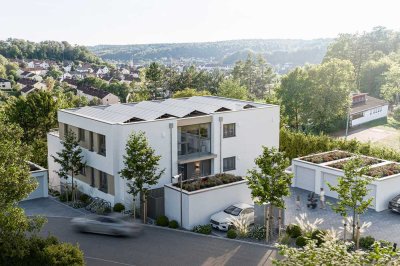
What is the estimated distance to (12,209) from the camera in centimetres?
1986

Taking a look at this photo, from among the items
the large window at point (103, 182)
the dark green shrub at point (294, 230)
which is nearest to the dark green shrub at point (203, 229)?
the dark green shrub at point (294, 230)

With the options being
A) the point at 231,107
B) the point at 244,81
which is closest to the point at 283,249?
the point at 231,107

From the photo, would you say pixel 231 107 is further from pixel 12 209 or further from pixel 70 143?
pixel 12 209

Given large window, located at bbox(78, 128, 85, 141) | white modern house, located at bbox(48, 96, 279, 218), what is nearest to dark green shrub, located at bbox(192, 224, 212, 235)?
white modern house, located at bbox(48, 96, 279, 218)

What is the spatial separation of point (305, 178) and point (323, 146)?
6440mm

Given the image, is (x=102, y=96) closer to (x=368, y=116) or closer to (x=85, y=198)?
(x=368, y=116)

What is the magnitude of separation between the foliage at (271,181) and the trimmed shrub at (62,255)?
10.2 m

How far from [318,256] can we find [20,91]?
124663 millimetres

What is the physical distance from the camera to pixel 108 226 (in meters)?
28.1

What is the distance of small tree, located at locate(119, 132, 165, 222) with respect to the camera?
29953mm

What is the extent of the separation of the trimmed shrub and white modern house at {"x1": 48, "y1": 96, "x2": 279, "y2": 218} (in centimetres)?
1145

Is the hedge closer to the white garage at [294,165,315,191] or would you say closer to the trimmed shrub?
the white garage at [294,165,315,191]

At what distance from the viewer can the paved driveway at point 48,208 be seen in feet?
109

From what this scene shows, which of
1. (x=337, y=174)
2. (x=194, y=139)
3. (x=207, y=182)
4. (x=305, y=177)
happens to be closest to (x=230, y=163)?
(x=194, y=139)
